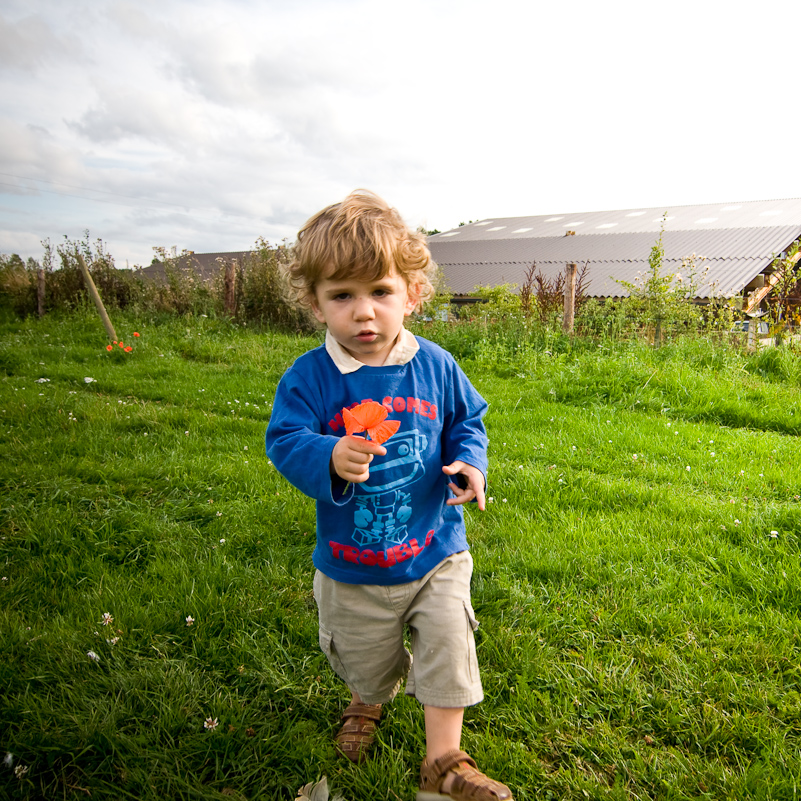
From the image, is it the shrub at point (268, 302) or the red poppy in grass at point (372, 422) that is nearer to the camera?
the red poppy in grass at point (372, 422)

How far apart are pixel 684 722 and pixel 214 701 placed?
1.68m

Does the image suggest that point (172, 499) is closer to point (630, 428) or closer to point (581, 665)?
point (581, 665)

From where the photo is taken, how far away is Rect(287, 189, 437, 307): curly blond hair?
1771 millimetres

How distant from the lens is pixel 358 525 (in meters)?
1.82

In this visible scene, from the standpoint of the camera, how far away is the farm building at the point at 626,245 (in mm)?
18672

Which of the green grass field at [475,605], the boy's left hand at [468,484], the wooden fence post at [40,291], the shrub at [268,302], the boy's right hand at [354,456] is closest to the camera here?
the boy's right hand at [354,456]

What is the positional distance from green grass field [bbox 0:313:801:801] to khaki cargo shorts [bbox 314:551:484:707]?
0.27 metres

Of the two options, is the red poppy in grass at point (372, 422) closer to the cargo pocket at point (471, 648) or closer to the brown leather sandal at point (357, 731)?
the cargo pocket at point (471, 648)

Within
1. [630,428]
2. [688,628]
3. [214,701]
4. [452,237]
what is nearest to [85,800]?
[214,701]

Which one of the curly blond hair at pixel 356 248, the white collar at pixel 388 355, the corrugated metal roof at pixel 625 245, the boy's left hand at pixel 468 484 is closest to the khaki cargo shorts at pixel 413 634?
the boy's left hand at pixel 468 484

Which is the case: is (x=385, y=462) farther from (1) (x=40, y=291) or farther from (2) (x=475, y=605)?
(1) (x=40, y=291)

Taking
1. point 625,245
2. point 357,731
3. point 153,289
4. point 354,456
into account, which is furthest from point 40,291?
point 625,245

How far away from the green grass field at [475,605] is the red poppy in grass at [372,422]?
3.72 feet

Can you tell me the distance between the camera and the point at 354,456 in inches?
59.9
